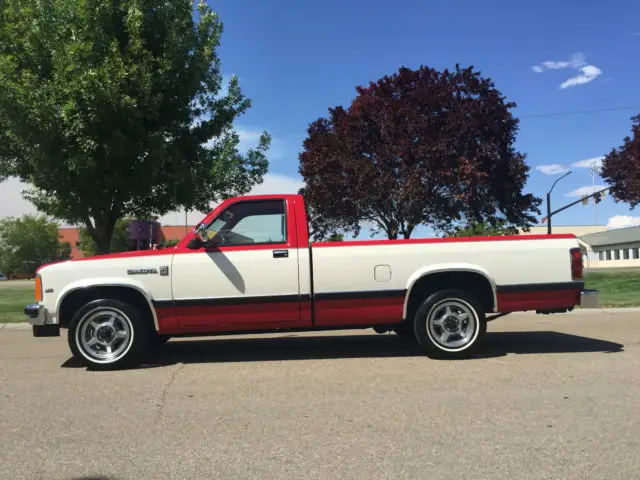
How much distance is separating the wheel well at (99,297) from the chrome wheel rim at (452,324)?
338 cm

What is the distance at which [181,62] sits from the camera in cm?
1148

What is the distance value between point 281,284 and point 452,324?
212 cm

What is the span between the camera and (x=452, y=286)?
6730mm

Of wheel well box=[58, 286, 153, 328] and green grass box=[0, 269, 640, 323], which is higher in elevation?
wheel well box=[58, 286, 153, 328]

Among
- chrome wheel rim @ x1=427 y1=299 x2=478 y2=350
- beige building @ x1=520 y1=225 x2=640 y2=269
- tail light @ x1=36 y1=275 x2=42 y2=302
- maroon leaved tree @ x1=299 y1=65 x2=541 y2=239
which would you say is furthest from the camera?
beige building @ x1=520 y1=225 x2=640 y2=269

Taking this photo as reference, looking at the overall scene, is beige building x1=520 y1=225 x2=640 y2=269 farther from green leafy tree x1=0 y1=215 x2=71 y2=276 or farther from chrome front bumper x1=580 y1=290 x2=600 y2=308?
green leafy tree x1=0 y1=215 x2=71 y2=276

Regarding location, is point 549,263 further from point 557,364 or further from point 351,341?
point 351,341

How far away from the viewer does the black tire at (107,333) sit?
6250mm

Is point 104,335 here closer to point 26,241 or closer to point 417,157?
point 417,157

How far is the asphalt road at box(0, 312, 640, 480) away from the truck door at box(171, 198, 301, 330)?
58 cm

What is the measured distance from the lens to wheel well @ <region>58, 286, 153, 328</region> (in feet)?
20.8

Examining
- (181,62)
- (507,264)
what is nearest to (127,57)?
(181,62)

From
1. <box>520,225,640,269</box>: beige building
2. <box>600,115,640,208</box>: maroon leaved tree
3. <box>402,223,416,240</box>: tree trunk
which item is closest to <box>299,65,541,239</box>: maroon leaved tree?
<box>402,223,416,240</box>: tree trunk

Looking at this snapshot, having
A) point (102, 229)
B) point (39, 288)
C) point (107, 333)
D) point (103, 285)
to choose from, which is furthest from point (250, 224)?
point (102, 229)
